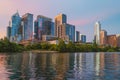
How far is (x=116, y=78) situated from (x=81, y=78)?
5.94m

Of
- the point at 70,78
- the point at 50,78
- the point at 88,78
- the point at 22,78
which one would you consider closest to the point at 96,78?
the point at 88,78

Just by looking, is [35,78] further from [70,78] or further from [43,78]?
[70,78]

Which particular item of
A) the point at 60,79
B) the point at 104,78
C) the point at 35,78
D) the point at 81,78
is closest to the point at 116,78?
the point at 104,78

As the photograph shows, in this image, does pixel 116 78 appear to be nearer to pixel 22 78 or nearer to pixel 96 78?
pixel 96 78

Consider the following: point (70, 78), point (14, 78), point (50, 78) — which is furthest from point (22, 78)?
point (70, 78)

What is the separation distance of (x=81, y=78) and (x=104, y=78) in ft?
12.9

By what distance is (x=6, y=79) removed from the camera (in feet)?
148

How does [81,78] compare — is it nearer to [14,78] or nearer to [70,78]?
[70,78]

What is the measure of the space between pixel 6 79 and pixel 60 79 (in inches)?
346

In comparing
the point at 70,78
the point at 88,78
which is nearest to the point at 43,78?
the point at 70,78

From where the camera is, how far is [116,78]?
46.9 m

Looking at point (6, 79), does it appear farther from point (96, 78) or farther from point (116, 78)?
point (116, 78)

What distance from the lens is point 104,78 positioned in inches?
1852

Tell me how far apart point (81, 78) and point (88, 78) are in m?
1.18
